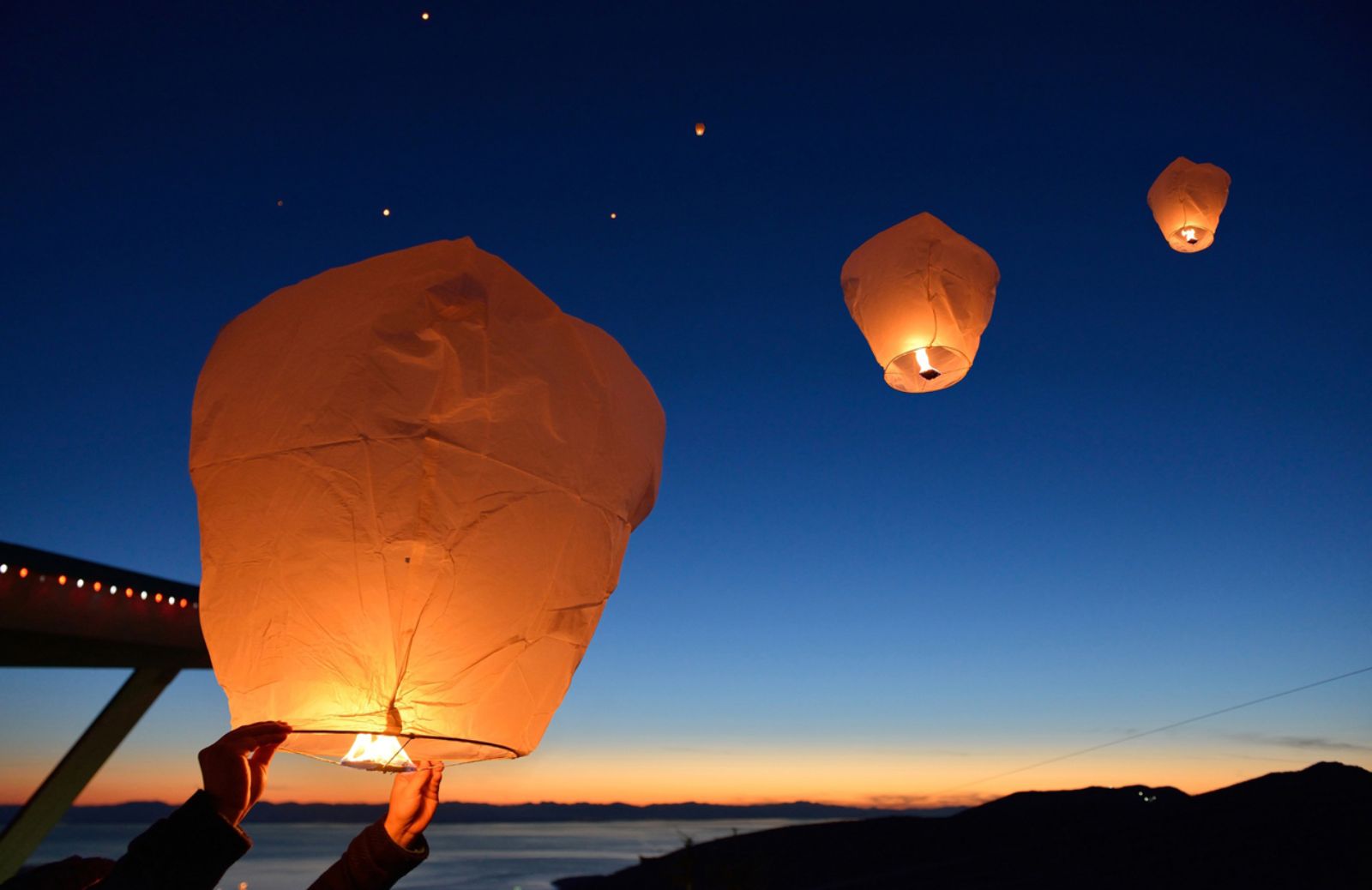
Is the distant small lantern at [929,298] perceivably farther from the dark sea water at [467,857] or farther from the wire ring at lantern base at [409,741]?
the dark sea water at [467,857]

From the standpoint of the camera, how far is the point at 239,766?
0.84 meters

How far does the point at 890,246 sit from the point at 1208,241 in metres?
2.54

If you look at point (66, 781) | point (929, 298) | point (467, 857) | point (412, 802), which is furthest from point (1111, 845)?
point (467, 857)

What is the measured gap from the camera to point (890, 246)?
2.37m

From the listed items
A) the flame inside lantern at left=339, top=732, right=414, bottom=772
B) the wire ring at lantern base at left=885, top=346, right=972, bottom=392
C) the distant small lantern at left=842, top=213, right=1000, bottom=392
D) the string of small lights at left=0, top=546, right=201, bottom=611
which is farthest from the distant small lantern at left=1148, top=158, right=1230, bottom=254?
the string of small lights at left=0, top=546, right=201, bottom=611

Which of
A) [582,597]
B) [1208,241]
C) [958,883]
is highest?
[1208,241]

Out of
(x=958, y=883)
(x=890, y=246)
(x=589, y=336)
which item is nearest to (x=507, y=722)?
(x=589, y=336)

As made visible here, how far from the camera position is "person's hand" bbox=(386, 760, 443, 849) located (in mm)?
1064

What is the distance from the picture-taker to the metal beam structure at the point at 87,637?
4.95m

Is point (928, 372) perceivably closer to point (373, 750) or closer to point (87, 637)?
point (373, 750)

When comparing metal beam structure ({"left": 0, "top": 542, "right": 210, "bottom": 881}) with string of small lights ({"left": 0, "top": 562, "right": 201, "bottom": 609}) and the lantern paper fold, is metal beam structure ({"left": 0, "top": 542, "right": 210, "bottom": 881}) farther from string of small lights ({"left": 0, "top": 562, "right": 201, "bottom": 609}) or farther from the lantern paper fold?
the lantern paper fold

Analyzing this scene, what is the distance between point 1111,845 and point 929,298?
13386mm

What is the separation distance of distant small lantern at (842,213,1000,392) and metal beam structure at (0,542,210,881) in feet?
13.7

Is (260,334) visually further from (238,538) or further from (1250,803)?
(1250,803)
